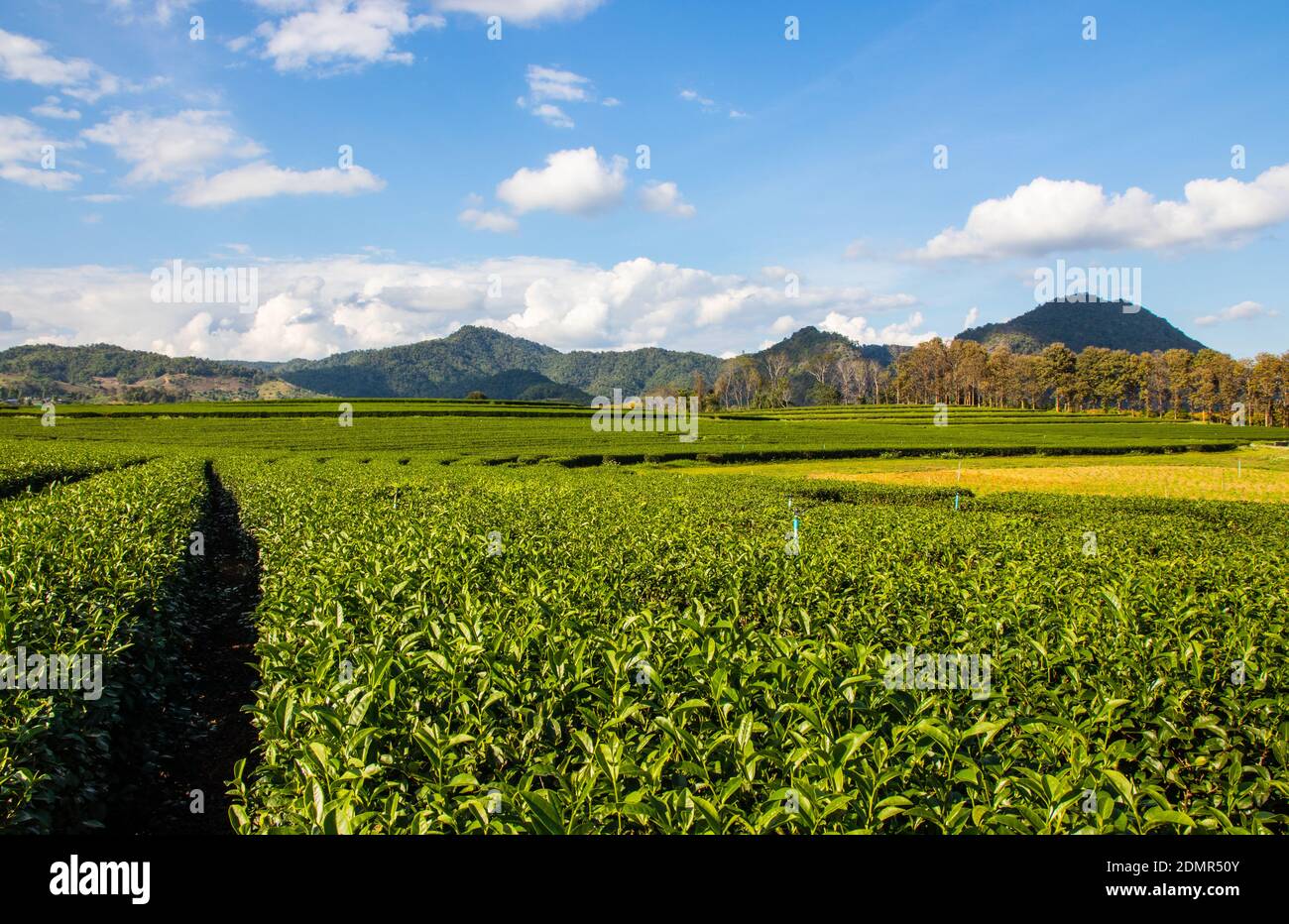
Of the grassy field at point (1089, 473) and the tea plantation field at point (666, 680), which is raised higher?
the tea plantation field at point (666, 680)

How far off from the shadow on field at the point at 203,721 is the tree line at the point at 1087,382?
122 meters

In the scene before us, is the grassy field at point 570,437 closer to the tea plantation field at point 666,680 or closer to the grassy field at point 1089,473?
the grassy field at point 1089,473

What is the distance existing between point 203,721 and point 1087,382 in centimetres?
14053

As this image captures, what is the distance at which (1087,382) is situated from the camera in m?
120

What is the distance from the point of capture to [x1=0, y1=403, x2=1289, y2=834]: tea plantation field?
240cm

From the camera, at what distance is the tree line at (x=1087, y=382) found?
10388 cm

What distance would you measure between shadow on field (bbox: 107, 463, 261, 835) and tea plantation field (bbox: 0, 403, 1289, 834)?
0.33 ft

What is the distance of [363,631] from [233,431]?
2432 inches

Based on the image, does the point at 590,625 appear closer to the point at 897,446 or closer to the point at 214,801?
the point at 214,801
